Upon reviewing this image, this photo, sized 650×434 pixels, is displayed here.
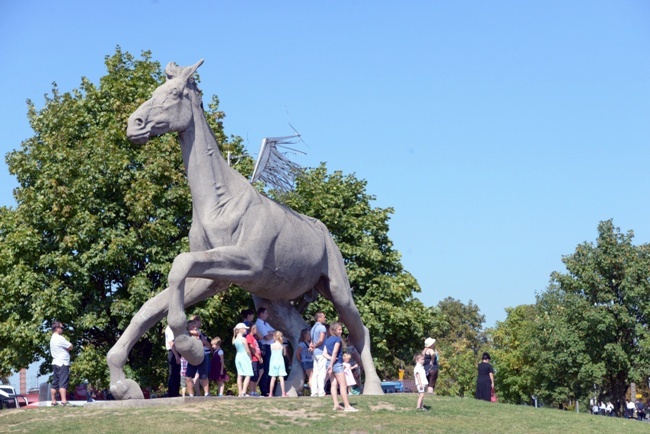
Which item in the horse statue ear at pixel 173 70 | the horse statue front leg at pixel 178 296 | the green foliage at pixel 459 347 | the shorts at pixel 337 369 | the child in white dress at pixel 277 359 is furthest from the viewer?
the green foliage at pixel 459 347

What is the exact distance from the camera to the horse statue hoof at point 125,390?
54.5 ft

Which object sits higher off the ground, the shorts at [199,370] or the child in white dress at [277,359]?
the child in white dress at [277,359]

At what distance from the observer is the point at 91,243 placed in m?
33.7

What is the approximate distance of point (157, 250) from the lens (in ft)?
110

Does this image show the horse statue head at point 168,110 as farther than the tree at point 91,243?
No

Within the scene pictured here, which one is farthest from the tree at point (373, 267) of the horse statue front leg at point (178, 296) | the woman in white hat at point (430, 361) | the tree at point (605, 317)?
the horse statue front leg at point (178, 296)

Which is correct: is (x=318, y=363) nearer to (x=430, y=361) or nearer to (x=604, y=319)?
(x=430, y=361)

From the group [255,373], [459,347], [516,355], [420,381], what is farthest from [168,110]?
[459,347]

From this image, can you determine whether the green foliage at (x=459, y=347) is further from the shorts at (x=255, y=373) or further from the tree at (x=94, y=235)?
the shorts at (x=255, y=373)

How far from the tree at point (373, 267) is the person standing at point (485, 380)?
16.3 m

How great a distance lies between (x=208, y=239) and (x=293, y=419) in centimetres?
352

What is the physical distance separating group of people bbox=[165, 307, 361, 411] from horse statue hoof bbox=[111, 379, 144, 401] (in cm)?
121

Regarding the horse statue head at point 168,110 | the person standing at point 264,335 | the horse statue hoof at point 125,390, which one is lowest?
the horse statue hoof at point 125,390

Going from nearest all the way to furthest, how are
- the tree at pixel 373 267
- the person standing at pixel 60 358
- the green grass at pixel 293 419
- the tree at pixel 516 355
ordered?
the green grass at pixel 293 419
the person standing at pixel 60 358
the tree at pixel 373 267
the tree at pixel 516 355
